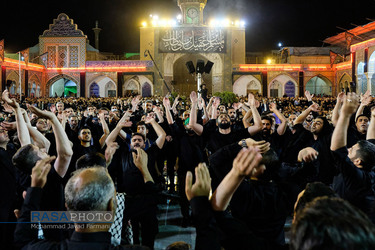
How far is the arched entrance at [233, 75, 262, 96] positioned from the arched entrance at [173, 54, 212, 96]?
295cm

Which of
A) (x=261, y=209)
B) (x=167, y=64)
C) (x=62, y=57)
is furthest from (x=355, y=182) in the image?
(x=62, y=57)

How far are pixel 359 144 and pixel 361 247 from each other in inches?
79.6

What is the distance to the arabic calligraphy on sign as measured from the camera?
29734 mm

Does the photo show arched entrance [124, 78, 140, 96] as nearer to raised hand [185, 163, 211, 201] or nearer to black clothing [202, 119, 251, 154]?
black clothing [202, 119, 251, 154]

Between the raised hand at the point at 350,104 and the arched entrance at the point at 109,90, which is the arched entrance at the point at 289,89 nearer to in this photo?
the arched entrance at the point at 109,90

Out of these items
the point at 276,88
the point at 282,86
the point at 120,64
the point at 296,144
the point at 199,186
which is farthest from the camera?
the point at 276,88

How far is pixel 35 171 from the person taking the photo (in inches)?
67.9

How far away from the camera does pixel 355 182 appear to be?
8.38ft

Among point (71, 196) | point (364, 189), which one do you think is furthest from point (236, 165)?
point (364, 189)

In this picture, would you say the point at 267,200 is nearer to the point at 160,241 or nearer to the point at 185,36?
the point at 160,241

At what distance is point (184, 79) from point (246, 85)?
21.6 feet

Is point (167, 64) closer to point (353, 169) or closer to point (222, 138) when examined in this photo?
point (222, 138)

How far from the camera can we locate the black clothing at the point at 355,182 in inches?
98.9

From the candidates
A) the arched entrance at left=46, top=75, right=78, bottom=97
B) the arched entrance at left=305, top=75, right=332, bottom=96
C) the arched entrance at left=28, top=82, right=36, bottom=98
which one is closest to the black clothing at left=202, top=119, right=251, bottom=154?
the arched entrance at left=28, top=82, right=36, bottom=98
